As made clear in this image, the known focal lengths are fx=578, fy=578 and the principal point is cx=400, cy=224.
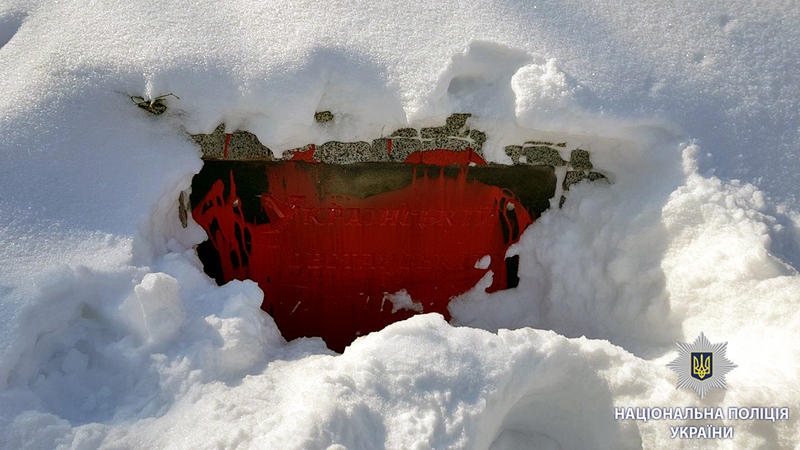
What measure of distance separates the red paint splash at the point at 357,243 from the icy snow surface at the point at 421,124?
6.6 inches

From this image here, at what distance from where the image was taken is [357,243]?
83.9 inches

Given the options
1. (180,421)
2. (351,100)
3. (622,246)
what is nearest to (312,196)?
(351,100)

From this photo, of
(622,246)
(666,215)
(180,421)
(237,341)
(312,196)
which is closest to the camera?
(180,421)

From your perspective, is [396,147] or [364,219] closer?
[396,147]

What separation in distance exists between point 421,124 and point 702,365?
1.07 metres

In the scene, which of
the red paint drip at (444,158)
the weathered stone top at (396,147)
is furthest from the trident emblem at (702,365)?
the red paint drip at (444,158)

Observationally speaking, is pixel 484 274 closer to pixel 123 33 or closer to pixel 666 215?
pixel 666 215

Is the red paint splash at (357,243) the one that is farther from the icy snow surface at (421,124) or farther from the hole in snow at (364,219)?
the icy snow surface at (421,124)

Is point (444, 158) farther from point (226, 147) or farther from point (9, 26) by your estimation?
point (9, 26)

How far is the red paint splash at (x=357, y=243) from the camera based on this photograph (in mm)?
2068

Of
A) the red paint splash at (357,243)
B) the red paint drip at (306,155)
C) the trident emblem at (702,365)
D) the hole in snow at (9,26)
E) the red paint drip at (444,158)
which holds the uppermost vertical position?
the hole in snow at (9,26)

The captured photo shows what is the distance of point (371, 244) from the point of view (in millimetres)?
2133

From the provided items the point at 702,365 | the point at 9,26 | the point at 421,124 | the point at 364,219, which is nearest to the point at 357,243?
the point at 364,219

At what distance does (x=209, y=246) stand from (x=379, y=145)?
29.0 inches
